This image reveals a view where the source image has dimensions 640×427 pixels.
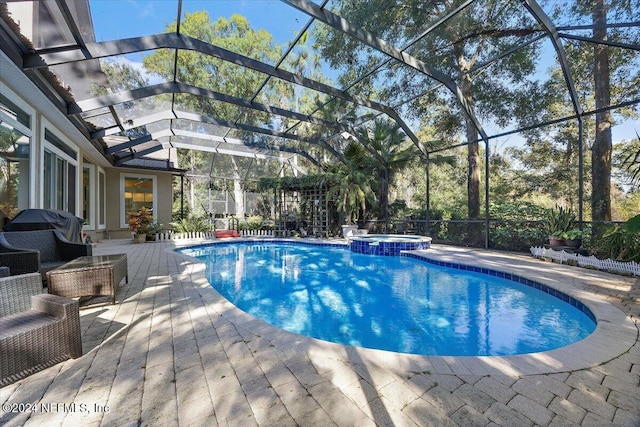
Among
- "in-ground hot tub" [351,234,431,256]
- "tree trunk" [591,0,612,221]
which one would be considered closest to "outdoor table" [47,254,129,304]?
"in-ground hot tub" [351,234,431,256]

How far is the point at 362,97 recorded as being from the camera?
8773 mm

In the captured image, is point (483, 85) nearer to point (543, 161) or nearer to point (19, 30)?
point (543, 161)

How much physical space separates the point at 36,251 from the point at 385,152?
34.0ft

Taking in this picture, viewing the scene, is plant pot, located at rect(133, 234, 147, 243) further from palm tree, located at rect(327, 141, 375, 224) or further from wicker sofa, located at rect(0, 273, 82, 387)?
wicker sofa, located at rect(0, 273, 82, 387)

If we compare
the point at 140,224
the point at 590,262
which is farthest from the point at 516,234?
the point at 140,224

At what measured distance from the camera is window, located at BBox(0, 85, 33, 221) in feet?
15.0

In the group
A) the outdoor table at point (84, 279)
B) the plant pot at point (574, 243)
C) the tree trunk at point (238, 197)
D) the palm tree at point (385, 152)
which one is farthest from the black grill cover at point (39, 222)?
the tree trunk at point (238, 197)

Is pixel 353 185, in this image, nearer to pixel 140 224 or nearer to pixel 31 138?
pixel 140 224

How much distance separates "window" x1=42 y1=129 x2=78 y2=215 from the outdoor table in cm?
427

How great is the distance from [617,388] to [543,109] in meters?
11.1

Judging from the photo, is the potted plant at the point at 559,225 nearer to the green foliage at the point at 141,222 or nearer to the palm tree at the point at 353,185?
the palm tree at the point at 353,185

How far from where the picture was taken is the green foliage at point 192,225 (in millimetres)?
11828

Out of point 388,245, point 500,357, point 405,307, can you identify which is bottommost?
point 405,307

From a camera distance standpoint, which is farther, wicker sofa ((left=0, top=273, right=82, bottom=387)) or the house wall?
the house wall
